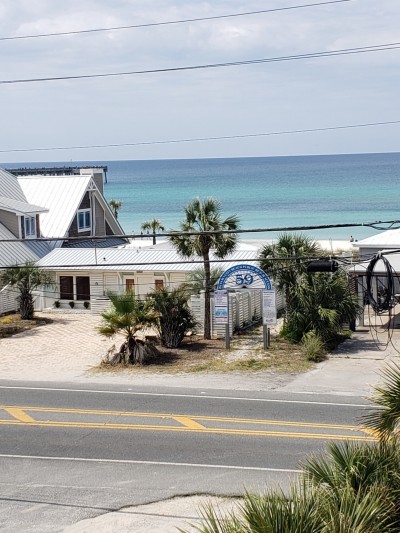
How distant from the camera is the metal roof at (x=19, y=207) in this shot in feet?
144

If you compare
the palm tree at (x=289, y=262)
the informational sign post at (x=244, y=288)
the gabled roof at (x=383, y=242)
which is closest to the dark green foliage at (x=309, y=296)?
the palm tree at (x=289, y=262)

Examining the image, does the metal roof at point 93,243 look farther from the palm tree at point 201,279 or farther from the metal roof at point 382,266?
the metal roof at point 382,266

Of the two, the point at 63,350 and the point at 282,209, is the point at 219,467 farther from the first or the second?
the point at 282,209

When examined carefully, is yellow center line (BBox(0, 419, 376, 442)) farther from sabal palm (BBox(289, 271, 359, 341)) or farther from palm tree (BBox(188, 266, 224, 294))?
palm tree (BBox(188, 266, 224, 294))

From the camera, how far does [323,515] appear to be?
9828 mm

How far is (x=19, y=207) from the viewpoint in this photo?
4444cm

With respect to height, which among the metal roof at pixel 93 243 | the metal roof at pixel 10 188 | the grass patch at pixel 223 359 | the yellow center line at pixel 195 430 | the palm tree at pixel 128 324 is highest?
the metal roof at pixel 10 188

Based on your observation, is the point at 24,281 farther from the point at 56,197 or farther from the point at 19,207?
the point at 56,197

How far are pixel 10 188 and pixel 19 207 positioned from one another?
5.18m

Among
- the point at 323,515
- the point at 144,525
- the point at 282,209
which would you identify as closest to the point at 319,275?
the point at 144,525

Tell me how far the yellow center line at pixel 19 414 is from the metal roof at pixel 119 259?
16594mm

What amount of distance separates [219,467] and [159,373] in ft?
35.4

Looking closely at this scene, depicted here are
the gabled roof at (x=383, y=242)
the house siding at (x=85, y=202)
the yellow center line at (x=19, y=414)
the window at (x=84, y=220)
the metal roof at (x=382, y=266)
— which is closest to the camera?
the yellow center line at (x=19, y=414)

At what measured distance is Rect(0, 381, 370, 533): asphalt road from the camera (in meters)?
16.6
